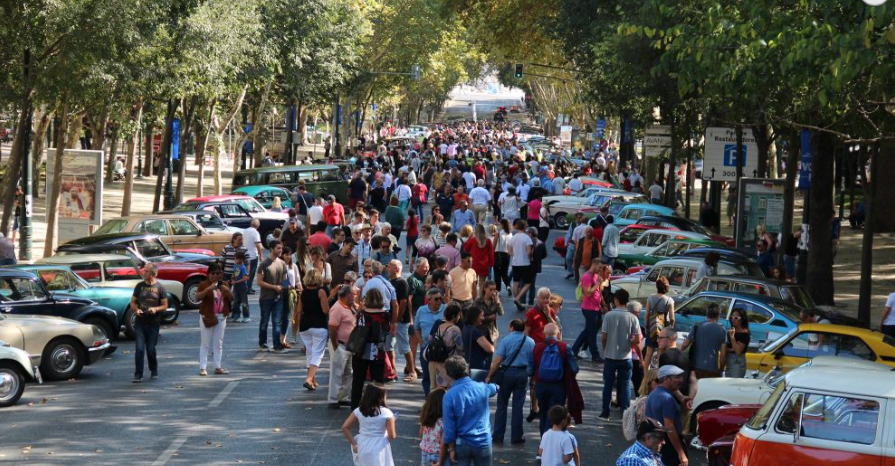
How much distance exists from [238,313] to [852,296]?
14625 mm

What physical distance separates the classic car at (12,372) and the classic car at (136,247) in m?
7.75

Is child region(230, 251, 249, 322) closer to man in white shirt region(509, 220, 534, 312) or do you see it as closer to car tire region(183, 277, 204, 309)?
car tire region(183, 277, 204, 309)

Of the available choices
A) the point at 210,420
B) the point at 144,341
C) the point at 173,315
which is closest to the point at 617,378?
the point at 210,420

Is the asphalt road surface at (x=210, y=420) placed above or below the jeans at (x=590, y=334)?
below

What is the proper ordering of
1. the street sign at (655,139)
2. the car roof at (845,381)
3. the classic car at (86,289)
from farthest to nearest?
the street sign at (655,139), the classic car at (86,289), the car roof at (845,381)

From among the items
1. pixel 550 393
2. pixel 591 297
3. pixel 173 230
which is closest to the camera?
pixel 550 393

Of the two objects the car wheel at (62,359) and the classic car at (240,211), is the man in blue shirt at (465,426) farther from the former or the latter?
the classic car at (240,211)

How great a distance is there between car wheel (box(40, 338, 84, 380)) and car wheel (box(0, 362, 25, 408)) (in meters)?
1.51

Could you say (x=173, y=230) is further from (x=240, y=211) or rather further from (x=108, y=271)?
(x=108, y=271)

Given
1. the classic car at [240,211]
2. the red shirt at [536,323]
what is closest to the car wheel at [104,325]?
the red shirt at [536,323]

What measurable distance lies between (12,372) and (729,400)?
330 inches

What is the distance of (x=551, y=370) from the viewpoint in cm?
1217

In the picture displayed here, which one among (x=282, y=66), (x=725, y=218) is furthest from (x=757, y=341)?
(x=725, y=218)

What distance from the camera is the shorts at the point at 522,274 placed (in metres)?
21.6
